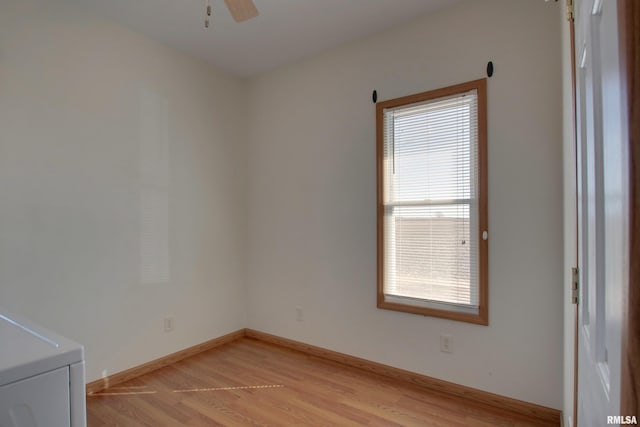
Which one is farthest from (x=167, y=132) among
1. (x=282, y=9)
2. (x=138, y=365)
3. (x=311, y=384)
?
(x=311, y=384)

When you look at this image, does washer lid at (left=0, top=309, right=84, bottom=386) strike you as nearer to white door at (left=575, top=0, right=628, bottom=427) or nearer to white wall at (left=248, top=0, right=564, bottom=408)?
white door at (left=575, top=0, right=628, bottom=427)

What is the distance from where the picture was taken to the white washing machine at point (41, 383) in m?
0.79

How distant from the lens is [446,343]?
96.3 inches

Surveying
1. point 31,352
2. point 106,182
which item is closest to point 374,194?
point 106,182

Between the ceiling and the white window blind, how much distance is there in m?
0.69

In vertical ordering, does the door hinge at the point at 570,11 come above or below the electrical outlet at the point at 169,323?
above

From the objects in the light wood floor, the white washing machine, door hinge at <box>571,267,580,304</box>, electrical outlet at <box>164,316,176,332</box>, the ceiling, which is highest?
the ceiling

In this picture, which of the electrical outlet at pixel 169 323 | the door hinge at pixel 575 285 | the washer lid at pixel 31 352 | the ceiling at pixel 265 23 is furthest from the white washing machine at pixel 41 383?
the ceiling at pixel 265 23

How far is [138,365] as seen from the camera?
2.73 meters

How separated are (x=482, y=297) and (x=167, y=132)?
2835 millimetres

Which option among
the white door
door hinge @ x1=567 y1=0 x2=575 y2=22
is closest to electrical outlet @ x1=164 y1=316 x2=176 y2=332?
the white door

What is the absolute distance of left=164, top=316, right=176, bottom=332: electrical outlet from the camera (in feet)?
9.69

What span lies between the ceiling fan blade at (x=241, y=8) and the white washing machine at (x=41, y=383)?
148 centimetres

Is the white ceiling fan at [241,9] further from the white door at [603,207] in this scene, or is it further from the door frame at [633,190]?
the door frame at [633,190]
